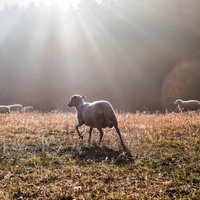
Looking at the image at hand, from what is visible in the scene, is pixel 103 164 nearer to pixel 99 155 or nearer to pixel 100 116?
pixel 99 155

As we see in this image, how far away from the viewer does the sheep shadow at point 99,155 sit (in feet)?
36.1

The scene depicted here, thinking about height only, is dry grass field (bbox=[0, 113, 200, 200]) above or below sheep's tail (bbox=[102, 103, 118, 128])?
below

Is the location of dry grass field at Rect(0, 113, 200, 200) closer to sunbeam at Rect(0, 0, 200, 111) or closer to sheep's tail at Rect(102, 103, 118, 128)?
sheep's tail at Rect(102, 103, 118, 128)

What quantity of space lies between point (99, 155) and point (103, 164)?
139 centimetres

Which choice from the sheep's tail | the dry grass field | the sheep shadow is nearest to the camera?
the dry grass field

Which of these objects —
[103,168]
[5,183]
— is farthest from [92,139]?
[5,183]

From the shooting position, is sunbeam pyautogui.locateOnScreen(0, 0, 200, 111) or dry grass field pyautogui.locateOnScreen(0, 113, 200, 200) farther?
sunbeam pyautogui.locateOnScreen(0, 0, 200, 111)

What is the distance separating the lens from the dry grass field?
818 centimetres

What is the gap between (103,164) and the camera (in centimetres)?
1048

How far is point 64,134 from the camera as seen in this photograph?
15586mm

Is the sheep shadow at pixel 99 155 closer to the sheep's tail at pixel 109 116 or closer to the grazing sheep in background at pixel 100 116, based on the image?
the grazing sheep in background at pixel 100 116

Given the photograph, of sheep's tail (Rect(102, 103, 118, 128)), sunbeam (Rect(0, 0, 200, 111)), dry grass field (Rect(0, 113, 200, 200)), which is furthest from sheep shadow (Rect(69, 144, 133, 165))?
sunbeam (Rect(0, 0, 200, 111))

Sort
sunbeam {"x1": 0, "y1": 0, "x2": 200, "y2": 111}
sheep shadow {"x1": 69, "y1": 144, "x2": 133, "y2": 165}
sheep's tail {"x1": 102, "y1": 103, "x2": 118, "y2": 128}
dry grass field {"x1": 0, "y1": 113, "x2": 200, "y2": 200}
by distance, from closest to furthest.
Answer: dry grass field {"x1": 0, "y1": 113, "x2": 200, "y2": 200} → sheep shadow {"x1": 69, "y1": 144, "x2": 133, "y2": 165} → sheep's tail {"x1": 102, "y1": 103, "x2": 118, "y2": 128} → sunbeam {"x1": 0, "y1": 0, "x2": 200, "y2": 111}

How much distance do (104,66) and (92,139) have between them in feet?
164
